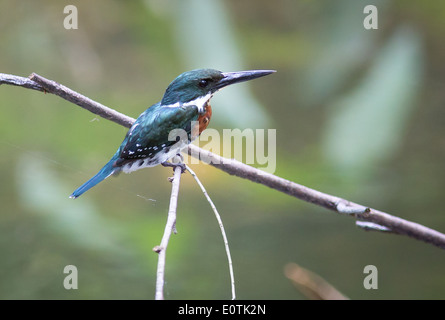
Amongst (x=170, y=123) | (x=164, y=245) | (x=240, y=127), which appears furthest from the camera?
(x=240, y=127)

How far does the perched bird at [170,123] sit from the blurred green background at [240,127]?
21cm

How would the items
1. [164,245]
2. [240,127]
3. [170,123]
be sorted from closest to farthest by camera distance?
[164,245] < [170,123] < [240,127]

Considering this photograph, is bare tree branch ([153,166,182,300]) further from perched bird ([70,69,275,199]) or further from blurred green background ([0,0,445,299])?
blurred green background ([0,0,445,299])

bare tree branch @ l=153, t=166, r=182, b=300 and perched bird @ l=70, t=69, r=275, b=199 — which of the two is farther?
perched bird @ l=70, t=69, r=275, b=199

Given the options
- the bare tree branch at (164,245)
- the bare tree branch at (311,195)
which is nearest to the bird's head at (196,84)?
the bare tree branch at (311,195)

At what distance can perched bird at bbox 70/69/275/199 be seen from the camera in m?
1.54

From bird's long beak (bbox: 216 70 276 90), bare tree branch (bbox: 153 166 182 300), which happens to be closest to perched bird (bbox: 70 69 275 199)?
bird's long beak (bbox: 216 70 276 90)

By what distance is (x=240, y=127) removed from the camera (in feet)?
9.86

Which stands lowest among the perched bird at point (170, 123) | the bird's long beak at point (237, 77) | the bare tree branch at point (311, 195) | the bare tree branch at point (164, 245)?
the bare tree branch at point (164, 245)

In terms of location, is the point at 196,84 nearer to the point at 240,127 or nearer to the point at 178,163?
the point at 178,163

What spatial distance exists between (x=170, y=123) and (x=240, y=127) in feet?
4.76

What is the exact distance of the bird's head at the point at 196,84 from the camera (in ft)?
5.22

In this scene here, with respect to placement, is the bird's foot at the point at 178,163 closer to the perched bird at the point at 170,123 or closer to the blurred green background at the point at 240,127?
the perched bird at the point at 170,123

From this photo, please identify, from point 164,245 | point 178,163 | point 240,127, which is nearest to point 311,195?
point 178,163
